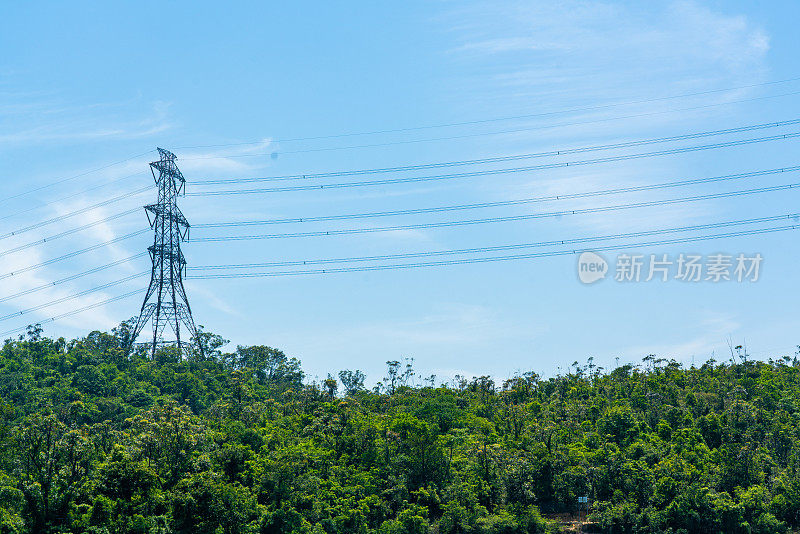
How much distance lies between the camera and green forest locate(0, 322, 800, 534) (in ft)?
151

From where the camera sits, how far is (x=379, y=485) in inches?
2219

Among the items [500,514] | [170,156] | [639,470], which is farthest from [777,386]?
[170,156]

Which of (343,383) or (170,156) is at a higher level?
(170,156)

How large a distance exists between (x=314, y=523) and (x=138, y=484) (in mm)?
11668

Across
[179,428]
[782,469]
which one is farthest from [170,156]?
[782,469]

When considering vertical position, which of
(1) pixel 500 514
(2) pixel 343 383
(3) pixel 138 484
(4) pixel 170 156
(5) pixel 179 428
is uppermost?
(4) pixel 170 156

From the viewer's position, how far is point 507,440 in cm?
6450

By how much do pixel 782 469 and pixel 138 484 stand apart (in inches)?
1912

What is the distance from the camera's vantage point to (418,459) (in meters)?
58.6

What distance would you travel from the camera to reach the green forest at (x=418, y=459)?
46.0m

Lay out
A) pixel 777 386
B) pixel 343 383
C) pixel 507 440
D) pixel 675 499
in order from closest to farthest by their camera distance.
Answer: pixel 675 499
pixel 507 440
pixel 777 386
pixel 343 383

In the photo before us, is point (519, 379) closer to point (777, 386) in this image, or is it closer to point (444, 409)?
point (444, 409)

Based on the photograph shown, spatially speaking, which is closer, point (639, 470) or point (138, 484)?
point (138, 484)

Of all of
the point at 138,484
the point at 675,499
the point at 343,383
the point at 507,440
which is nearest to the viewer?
the point at 138,484
